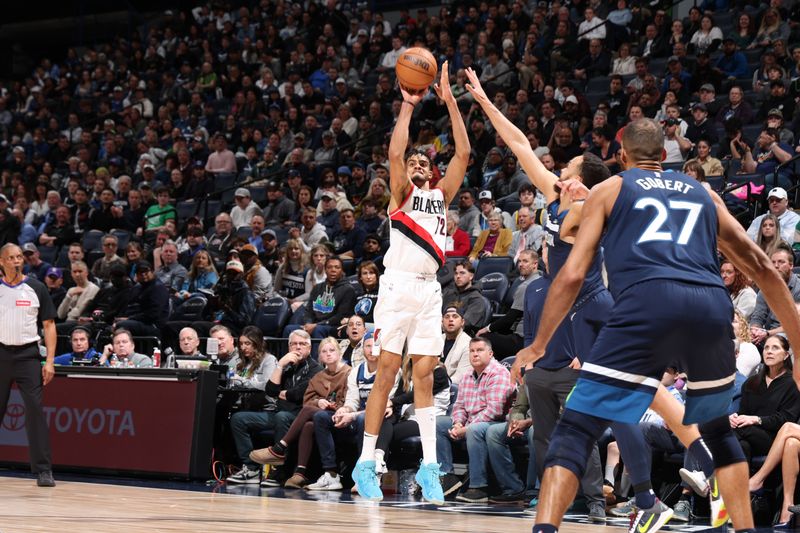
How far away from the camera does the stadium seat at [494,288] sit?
12078 millimetres

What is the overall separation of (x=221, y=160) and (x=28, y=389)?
35.2 ft

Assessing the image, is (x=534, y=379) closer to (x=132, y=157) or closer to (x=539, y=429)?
(x=539, y=429)

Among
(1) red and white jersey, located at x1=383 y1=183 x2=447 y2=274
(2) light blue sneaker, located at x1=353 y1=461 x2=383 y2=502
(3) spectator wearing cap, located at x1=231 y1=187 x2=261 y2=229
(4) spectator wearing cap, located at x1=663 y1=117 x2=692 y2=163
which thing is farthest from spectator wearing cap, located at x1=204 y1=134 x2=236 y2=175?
(2) light blue sneaker, located at x1=353 y1=461 x2=383 y2=502

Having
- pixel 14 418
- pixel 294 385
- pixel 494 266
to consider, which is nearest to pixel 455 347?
pixel 294 385

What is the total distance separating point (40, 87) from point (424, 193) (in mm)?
20710

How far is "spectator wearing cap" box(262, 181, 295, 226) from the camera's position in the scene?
16.4 meters

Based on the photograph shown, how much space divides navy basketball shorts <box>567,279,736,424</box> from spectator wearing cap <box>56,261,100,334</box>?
11899 millimetres

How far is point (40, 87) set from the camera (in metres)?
25.8

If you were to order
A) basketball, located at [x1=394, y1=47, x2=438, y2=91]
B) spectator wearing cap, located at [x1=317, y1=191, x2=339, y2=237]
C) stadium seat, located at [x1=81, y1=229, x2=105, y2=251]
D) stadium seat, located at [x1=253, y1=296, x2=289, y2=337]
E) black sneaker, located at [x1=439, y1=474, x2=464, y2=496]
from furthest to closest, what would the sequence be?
stadium seat, located at [x1=81, y1=229, x2=105, y2=251], spectator wearing cap, located at [x1=317, y1=191, x2=339, y2=237], stadium seat, located at [x1=253, y1=296, x2=289, y2=337], black sneaker, located at [x1=439, y1=474, x2=464, y2=496], basketball, located at [x1=394, y1=47, x2=438, y2=91]

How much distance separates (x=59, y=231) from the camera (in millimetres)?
18500

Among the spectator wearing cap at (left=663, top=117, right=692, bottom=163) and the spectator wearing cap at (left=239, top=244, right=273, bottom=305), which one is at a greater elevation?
the spectator wearing cap at (left=663, top=117, right=692, bottom=163)

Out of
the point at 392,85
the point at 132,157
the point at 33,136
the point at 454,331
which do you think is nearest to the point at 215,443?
the point at 454,331

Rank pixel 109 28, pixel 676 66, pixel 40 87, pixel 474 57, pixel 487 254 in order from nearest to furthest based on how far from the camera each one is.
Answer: pixel 487 254 → pixel 676 66 → pixel 474 57 → pixel 40 87 → pixel 109 28

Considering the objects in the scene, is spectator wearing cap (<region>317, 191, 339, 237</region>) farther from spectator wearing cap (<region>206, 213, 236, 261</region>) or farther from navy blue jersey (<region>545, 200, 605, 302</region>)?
navy blue jersey (<region>545, 200, 605, 302</region>)
